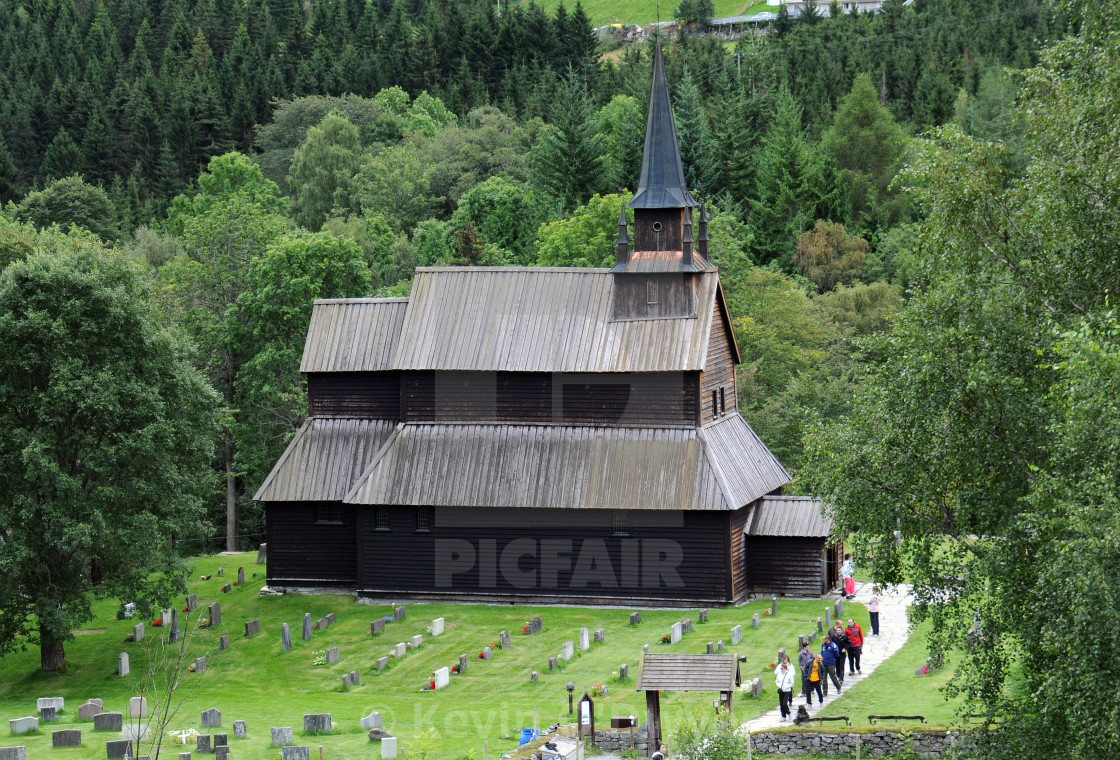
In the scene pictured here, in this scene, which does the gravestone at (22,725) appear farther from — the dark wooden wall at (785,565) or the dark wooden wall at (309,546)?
the dark wooden wall at (785,565)

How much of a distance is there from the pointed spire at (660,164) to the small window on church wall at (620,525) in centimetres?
1094

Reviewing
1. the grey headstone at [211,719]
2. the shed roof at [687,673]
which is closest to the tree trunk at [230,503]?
the grey headstone at [211,719]

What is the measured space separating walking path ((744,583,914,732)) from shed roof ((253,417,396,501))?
58.3ft

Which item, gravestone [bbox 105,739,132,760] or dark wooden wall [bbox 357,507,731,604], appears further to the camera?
dark wooden wall [bbox 357,507,731,604]

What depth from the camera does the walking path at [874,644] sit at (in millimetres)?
35066

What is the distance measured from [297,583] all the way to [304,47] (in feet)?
325

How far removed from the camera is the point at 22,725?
34594 mm

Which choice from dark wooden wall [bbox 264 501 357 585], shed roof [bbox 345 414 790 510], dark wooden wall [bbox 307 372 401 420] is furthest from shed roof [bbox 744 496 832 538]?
dark wooden wall [bbox 264 501 357 585]

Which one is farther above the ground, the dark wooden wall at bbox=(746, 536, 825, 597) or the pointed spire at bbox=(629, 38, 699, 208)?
the pointed spire at bbox=(629, 38, 699, 208)

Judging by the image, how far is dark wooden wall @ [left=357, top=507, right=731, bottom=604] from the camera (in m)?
46.8

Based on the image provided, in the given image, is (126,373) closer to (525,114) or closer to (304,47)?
(525,114)

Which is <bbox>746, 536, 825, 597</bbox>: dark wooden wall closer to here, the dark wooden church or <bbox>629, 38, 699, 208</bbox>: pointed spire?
the dark wooden church

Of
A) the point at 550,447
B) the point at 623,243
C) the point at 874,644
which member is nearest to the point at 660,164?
the point at 623,243

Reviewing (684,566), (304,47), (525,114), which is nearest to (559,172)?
(525,114)
